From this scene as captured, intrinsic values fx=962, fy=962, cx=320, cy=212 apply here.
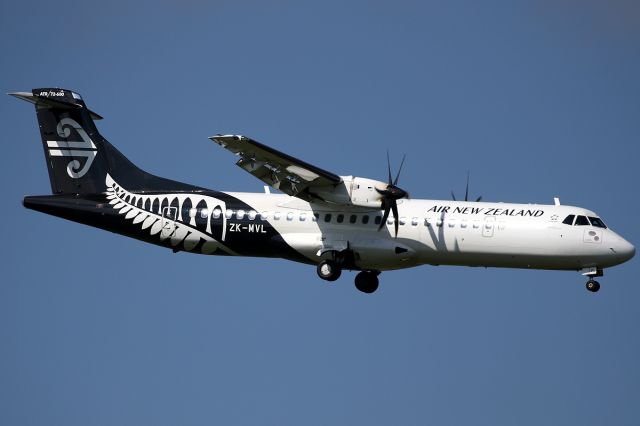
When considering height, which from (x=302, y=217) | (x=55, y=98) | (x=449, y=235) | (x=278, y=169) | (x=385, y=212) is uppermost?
(x=55, y=98)

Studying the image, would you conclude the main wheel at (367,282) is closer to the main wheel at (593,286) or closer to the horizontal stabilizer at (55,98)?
the main wheel at (593,286)

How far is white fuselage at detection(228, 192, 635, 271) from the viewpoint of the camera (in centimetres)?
2598

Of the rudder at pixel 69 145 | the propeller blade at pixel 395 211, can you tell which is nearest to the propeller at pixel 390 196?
the propeller blade at pixel 395 211

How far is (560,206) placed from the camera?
2692cm

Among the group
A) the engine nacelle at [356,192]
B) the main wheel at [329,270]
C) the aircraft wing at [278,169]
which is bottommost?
the main wheel at [329,270]

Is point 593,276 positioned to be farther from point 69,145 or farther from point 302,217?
point 69,145

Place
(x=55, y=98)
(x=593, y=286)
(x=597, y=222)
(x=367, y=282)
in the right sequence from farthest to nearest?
(x=55, y=98), (x=367, y=282), (x=597, y=222), (x=593, y=286)

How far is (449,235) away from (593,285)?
13.4 feet

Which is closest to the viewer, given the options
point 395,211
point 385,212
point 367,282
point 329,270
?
point 385,212

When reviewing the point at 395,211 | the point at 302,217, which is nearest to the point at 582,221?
the point at 395,211

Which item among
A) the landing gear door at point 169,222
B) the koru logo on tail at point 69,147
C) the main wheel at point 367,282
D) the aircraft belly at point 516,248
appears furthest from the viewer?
the koru logo on tail at point 69,147

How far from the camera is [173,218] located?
94.0ft

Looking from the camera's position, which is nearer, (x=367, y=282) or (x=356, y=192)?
(x=356, y=192)

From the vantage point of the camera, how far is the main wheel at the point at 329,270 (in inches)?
1078
